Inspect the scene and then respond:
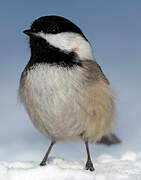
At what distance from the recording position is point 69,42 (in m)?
4.33

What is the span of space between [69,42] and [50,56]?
0.24 m

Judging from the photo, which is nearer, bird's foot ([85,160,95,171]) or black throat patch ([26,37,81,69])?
black throat patch ([26,37,81,69])

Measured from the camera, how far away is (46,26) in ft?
14.1

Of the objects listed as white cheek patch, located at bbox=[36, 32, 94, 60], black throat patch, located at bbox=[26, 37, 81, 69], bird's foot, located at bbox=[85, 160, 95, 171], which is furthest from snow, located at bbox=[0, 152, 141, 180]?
white cheek patch, located at bbox=[36, 32, 94, 60]

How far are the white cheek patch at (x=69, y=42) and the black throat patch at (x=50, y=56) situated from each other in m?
0.04

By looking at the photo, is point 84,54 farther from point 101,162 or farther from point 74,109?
point 101,162

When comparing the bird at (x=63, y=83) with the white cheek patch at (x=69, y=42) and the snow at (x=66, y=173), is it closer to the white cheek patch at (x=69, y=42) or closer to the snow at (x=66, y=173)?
the white cheek patch at (x=69, y=42)

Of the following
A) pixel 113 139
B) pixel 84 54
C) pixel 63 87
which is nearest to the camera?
pixel 63 87

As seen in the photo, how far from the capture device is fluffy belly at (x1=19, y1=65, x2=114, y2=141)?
416 centimetres

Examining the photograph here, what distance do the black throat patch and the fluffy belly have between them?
86mm

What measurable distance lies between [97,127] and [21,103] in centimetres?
86

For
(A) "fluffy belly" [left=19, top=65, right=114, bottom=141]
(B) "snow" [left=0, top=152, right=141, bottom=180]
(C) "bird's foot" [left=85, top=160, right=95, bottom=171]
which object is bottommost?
(C) "bird's foot" [left=85, top=160, right=95, bottom=171]

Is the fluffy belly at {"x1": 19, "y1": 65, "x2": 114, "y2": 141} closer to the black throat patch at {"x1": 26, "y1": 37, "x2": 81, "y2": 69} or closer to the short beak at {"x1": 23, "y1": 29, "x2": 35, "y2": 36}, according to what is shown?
the black throat patch at {"x1": 26, "y1": 37, "x2": 81, "y2": 69}

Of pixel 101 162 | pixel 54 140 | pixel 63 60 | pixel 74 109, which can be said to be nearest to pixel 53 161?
pixel 54 140
